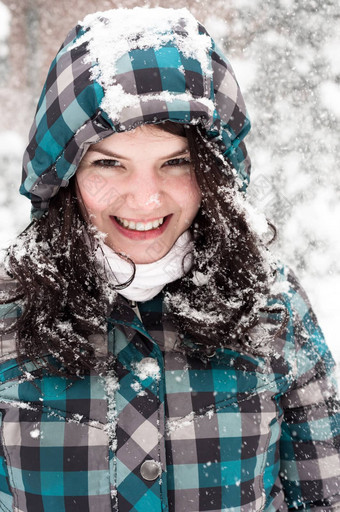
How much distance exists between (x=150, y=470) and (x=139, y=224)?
2.05 feet

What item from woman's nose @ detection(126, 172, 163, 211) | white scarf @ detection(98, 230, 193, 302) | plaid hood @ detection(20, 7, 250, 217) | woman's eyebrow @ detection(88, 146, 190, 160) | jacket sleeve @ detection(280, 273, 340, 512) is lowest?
jacket sleeve @ detection(280, 273, 340, 512)

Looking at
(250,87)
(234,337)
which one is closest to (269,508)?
(234,337)

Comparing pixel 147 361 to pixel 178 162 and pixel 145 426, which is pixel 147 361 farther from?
pixel 178 162

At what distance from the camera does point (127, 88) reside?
994mm

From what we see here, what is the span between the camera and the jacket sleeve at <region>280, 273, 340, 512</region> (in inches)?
54.6

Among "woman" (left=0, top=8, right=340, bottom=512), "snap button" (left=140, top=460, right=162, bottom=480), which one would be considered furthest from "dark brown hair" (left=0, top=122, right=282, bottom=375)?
"snap button" (left=140, top=460, right=162, bottom=480)

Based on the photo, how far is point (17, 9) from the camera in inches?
98.0

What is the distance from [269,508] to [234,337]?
55 centimetres

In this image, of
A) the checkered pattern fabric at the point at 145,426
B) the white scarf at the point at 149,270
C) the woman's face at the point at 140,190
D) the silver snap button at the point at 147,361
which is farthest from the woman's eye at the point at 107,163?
the silver snap button at the point at 147,361

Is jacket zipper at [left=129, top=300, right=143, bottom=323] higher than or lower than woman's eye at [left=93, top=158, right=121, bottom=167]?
lower

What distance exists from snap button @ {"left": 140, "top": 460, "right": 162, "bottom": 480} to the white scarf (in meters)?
0.43

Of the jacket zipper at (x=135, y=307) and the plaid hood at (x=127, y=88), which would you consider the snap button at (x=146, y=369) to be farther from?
the plaid hood at (x=127, y=88)

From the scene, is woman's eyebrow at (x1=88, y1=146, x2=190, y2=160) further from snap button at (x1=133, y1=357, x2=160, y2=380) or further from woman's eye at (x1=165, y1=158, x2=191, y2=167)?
snap button at (x1=133, y1=357, x2=160, y2=380)

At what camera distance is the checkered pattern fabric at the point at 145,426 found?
114cm
